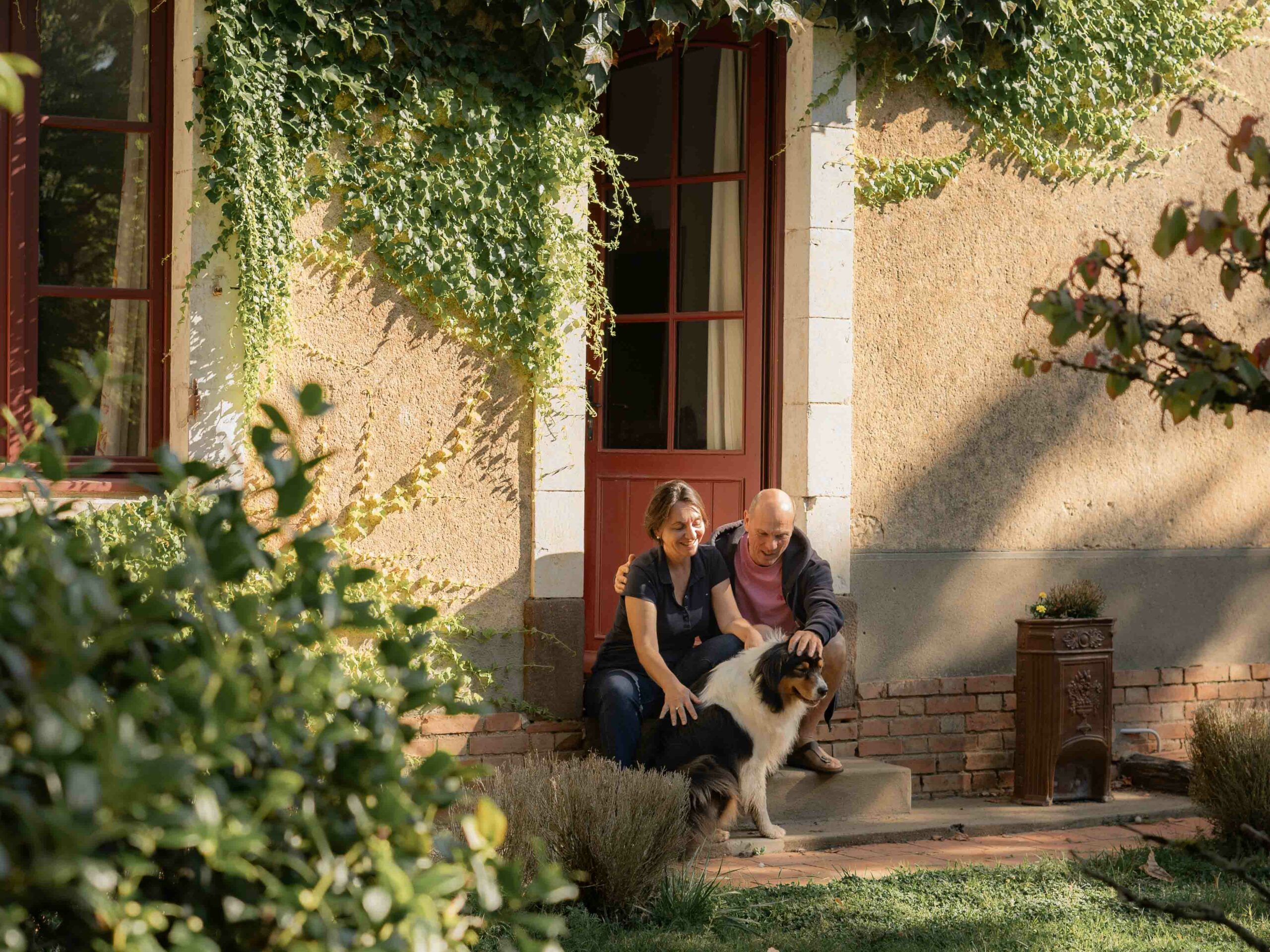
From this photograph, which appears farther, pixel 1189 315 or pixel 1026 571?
pixel 1026 571

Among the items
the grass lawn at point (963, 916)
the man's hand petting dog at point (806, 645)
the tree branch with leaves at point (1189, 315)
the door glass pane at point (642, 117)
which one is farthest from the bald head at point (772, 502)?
the tree branch with leaves at point (1189, 315)

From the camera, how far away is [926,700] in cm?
690

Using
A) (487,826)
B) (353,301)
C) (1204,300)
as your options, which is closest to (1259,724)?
(1204,300)

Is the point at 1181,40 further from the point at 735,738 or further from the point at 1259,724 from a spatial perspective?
the point at 735,738

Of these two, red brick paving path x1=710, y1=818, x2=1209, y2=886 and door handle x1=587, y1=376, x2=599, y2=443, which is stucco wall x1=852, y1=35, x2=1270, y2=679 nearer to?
red brick paving path x1=710, y1=818, x2=1209, y2=886

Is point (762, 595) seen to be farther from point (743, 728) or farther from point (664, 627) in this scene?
point (743, 728)

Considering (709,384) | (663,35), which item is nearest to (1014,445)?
(709,384)

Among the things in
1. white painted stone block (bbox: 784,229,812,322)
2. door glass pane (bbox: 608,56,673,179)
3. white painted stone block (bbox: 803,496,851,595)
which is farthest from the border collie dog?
door glass pane (bbox: 608,56,673,179)

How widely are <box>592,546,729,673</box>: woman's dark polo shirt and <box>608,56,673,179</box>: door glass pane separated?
7.17 ft

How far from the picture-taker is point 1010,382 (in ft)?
23.2

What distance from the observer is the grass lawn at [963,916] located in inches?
169

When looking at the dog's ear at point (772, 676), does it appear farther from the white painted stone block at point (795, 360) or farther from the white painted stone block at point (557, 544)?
the white painted stone block at point (795, 360)

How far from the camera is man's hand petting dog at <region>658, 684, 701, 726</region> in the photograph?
5488 mm

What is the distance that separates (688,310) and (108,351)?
9.11 ft
